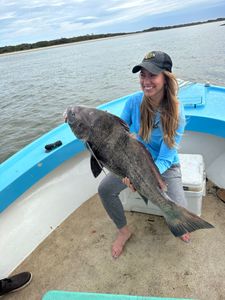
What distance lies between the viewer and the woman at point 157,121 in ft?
7.93

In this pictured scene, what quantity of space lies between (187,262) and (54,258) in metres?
1.35

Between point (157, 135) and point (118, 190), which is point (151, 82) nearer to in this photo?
point (157, 135)

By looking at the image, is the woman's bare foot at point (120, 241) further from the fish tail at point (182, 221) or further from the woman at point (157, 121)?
the fish tail at point (182, 221)

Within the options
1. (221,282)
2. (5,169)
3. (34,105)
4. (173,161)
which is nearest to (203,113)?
(173,161)

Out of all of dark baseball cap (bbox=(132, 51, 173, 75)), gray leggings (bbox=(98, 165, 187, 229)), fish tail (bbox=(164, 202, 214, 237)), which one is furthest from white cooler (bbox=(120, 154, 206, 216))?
dark baseball cap (bbox=(132, 51, 173, 75))

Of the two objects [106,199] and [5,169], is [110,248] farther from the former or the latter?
[5,169]

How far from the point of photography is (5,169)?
3.13 metres

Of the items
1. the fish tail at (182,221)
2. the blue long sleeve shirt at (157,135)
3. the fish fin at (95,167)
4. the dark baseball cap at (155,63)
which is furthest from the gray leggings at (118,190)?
the dark baseball cap at (155,63)

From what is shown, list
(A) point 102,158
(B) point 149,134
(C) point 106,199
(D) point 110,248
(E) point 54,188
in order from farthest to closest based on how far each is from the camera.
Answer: (E) point 54,188, (D) point 110,248, (C) point 106,199, (B) point 149,134, (A) point 102,158

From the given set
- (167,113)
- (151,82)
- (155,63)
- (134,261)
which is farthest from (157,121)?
(134,261)

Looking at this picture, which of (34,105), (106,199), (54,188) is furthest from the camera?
(34,105)

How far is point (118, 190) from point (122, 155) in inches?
33.3

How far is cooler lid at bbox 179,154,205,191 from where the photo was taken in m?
3.03

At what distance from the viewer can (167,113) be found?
259cm
